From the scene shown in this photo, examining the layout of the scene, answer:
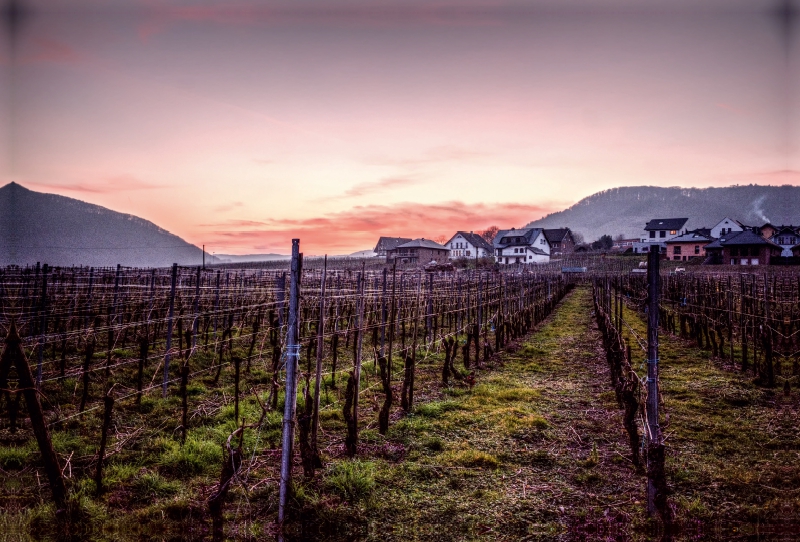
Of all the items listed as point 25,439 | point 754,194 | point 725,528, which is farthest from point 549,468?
point 754,194

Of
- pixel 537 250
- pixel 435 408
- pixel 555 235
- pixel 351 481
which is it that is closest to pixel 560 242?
→ pixel 555 235

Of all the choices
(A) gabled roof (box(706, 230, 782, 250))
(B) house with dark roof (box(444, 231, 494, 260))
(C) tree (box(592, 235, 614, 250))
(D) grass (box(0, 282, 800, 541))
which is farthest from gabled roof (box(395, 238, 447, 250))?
(D) grass (box(0, 282, 800, 541))

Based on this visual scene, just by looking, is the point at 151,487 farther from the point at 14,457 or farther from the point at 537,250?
the point at 537,250

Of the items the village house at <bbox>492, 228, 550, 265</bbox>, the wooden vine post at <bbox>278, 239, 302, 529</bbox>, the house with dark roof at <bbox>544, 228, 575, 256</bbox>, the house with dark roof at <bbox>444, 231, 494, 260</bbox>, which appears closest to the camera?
the wooden vine post at <bbox>278, 239, 302, 529</bbox>

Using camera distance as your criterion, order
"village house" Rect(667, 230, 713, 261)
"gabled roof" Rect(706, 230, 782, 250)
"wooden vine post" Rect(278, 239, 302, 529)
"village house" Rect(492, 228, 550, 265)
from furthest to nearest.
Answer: "village house" Rect(492, 228, 550, 265)
"village house" Rect(667, 230, 713, 261)
"gabled roof" Rect(706, 230, 782, 250)
"wooden vine post" Rect(278, 239, 302, 529)

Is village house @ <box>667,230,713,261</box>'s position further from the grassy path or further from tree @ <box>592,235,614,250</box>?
the grassy path

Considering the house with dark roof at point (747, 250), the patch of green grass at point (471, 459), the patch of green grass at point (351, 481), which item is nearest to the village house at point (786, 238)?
the house with dark roof at point (747, 250)

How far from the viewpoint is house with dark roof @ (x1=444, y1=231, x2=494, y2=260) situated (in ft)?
273

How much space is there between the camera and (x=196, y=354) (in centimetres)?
1112

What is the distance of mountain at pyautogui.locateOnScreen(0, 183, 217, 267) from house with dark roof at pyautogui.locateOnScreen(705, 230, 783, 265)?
103 metres

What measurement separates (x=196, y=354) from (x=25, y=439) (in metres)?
5.19

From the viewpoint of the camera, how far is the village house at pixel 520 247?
251 ft

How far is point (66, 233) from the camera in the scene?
102312mm

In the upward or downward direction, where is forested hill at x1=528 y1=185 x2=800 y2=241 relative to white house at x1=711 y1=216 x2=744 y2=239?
upward
